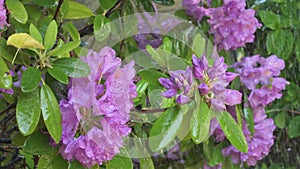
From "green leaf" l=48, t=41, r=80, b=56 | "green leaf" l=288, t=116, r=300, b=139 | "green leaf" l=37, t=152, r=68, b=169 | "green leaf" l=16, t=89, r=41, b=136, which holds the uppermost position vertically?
"green leaf" l=48, t=41, r=80, b=56

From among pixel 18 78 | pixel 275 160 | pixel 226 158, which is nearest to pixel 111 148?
pixel 18 78

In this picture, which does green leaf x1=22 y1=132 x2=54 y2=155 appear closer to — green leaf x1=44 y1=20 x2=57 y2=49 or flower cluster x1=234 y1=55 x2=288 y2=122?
green leaf x1=44 y1=20 x2=57 y2=49

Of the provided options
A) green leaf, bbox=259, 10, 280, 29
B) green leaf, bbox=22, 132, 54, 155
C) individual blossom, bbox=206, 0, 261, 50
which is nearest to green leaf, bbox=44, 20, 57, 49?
green leaf, bbox=22, 132, 54, 155

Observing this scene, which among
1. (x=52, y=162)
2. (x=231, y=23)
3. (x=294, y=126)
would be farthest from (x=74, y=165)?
Answer: (x=294, y=126)

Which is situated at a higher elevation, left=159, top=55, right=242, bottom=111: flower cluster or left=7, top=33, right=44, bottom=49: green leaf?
left=7, top=33, right=44, bottom=49: green leaf

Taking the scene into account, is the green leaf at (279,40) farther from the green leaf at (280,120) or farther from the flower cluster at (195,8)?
the flower cluster at (195,8)

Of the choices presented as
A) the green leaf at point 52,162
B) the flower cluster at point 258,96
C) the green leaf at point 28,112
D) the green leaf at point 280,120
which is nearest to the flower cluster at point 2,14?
the green leaf at point 28,112
